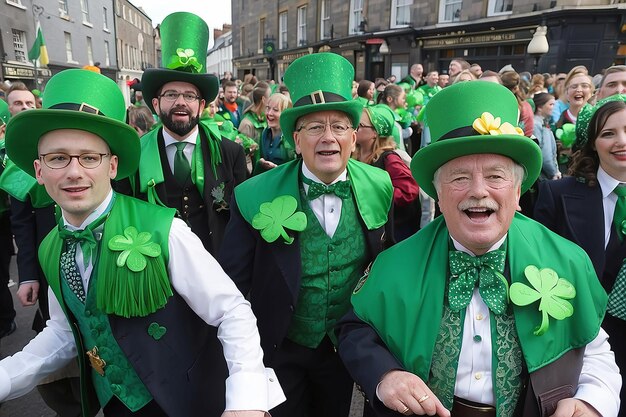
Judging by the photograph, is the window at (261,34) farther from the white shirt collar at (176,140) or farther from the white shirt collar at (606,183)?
the white shirt collar at (606,183)

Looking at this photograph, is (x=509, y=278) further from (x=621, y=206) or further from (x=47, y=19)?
(x=47, y=19)

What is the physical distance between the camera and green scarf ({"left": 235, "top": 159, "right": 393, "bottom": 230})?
7.50 ft

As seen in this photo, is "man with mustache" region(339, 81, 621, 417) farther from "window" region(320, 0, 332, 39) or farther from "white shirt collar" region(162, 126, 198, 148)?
"window" region(320, 0, 332, 39)

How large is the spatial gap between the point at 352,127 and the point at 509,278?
3.53 feet

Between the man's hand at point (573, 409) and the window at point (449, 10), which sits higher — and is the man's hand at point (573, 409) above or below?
below

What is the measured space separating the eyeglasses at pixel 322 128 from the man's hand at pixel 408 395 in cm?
117

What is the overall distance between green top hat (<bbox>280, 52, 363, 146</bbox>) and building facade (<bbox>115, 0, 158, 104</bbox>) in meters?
29.3

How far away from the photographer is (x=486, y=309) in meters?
1.61

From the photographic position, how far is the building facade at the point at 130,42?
3444cm

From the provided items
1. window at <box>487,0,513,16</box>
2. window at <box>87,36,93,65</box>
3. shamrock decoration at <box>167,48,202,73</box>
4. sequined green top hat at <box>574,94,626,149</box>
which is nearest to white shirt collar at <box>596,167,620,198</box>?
sequined green top hat at <box>574,94,626,149</box>

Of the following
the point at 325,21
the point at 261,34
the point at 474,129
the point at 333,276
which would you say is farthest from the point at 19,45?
the point at 474,129

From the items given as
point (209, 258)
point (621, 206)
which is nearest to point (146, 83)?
point (209, 258)

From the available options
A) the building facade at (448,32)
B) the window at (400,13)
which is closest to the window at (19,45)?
the building facade at (448,32)

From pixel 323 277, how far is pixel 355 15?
22.7 meters
